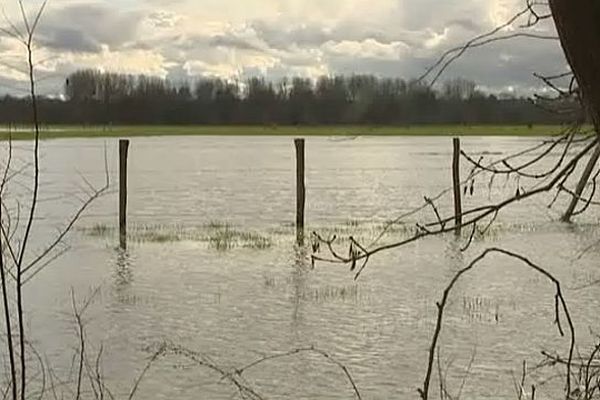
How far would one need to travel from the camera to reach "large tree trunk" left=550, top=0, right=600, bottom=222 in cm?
218

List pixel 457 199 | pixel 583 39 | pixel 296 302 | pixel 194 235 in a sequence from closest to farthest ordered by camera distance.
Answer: pixel 583 39 → pixel 457 199 → pixel 296 302 → pixel 194 235

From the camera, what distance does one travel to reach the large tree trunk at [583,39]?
2178 millimetres

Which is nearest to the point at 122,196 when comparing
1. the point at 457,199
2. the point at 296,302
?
the point at 296,302

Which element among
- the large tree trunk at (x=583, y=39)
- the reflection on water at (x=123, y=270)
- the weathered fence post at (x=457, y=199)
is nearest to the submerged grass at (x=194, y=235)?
the reflection on water at (x=123, y=270)

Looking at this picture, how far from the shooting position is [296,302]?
12.7m

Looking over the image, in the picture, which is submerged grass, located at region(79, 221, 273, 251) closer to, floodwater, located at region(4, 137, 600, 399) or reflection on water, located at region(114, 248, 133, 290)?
floodwater, located at region(4, 137, 600, 399)

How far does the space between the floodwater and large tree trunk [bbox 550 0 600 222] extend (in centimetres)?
102

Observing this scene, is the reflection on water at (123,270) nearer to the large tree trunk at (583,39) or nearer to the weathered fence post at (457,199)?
the weathered fence post at (457,199)

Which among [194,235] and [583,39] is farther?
[194,235]

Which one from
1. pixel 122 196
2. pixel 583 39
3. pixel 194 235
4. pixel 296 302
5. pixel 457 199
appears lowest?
pixel 194 235

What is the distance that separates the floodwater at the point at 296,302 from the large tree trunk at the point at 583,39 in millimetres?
1021

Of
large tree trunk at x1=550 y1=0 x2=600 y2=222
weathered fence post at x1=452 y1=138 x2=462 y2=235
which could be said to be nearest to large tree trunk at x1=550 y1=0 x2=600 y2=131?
large tree trunk at x1=550 y1=0 x2=600 y2=222

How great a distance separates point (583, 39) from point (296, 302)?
10.6 metres

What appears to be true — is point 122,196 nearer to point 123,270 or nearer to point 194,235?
→ point 194,235
